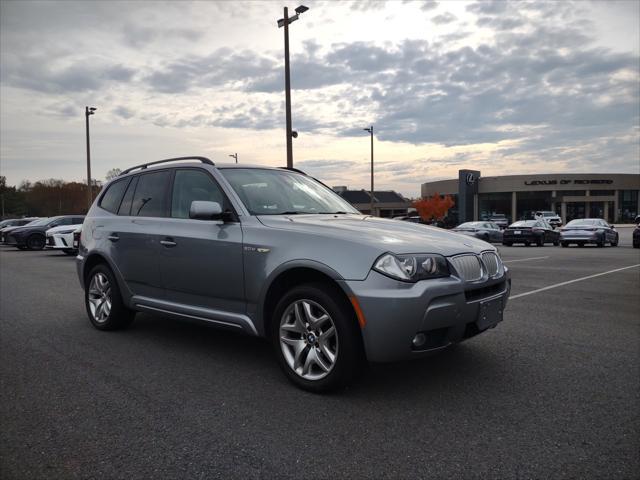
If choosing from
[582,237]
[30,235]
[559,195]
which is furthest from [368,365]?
[559,195]

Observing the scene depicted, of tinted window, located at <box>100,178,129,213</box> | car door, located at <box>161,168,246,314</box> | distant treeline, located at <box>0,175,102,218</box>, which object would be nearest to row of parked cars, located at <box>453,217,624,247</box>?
tinted window, located at <box>100,178,129,213</box>

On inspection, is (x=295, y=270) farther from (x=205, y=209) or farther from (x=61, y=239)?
(x=61, y=239)

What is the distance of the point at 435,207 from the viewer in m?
81.7

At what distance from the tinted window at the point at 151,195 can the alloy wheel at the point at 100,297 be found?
35.5 inches

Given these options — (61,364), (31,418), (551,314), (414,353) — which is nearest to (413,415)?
(414,353)

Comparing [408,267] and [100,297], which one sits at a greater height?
[408,267]

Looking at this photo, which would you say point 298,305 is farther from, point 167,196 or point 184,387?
point 167,196

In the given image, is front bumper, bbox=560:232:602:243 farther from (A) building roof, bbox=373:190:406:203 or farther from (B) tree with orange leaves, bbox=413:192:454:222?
(A) building roof, bbox=373:190:406:203

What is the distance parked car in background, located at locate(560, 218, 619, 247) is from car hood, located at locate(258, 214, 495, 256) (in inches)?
864

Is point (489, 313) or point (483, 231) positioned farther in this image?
point (483, 231)

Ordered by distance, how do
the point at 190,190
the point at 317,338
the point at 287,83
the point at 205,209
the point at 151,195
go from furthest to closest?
the point at 287,83 → the point at 151,195 → the point at 190,190 → the point at 205,209 → the point at 317,338

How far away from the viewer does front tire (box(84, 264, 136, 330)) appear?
559cm

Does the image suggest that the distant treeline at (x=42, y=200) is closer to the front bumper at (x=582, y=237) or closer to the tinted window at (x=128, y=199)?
the front bumper at (x=582, y=237)

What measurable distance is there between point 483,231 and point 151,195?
80.6 feet
